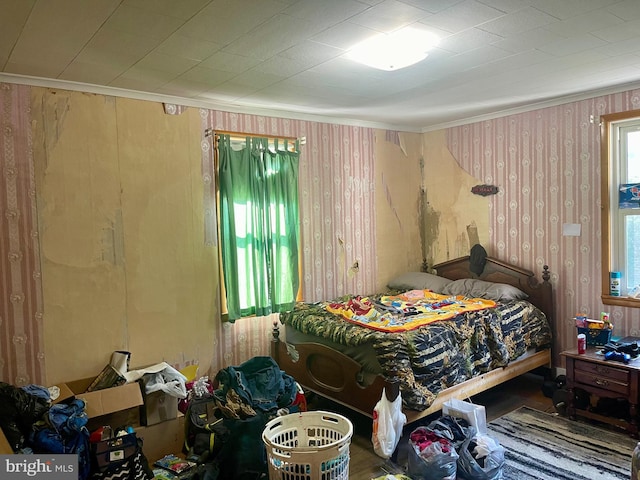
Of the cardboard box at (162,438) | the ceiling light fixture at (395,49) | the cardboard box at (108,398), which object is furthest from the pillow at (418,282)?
the cardboard box at (108,398)

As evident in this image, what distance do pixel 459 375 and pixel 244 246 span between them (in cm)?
191

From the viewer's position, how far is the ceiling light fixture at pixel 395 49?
2.40 metres

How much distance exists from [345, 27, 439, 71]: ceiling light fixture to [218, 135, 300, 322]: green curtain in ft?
4.66

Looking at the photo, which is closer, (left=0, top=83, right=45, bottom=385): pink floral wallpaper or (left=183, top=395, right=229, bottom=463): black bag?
(left=183, top=395, right=229, bottom=463): black bag

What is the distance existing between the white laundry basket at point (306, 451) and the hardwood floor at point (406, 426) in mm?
426

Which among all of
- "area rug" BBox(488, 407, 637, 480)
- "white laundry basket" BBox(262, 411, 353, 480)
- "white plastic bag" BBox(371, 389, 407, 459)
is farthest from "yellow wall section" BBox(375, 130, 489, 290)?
"white laundry basket" BBox(262, 411, 353, 480)

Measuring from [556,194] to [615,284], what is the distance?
89 centimetres

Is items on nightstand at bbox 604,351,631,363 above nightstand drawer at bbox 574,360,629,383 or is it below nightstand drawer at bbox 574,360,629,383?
above

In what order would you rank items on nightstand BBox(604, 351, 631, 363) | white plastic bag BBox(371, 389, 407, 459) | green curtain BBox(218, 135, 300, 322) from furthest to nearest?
green curtain BBox(218, 135, 300, 322) → items on nightstand BBox(604, 351, 631, 363) → white plastic bag BBox(371, 389, 407, 459)

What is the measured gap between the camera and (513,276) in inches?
172

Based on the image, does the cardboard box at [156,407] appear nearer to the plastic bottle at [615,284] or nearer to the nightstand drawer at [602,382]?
the nightstand drawer at [602,382]

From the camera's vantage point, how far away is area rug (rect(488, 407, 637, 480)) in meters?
2.70

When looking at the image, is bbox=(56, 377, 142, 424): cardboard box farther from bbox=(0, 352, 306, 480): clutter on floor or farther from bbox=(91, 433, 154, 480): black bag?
bbox=(91, 433, 154, 480): black bag

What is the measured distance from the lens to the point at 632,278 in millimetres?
3738
